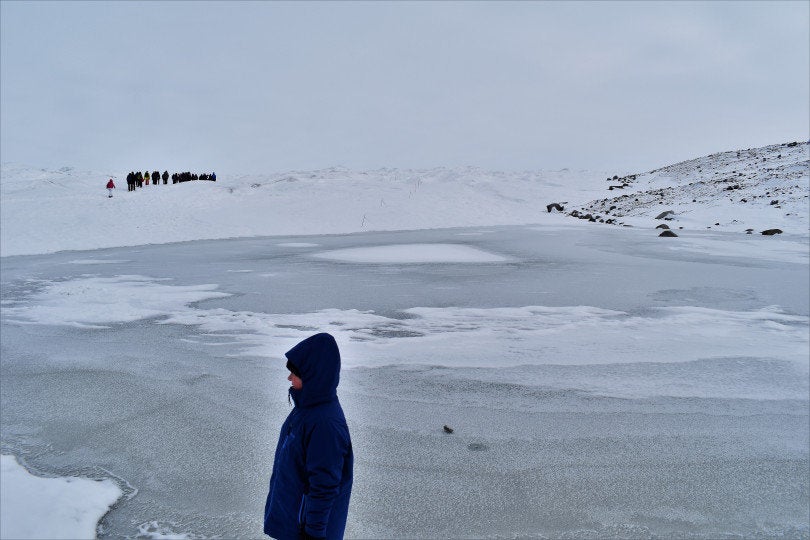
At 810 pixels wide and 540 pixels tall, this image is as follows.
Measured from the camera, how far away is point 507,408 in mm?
5465

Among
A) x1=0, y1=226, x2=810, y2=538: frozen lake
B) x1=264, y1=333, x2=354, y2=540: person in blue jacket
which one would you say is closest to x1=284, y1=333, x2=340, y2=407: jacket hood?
x1=264, y1=333, x2=354, y2=540: person in blue jacket

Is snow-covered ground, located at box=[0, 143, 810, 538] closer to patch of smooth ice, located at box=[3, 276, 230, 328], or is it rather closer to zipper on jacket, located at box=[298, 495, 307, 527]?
patch of smooth ice, located at box=[3, 276, 230, 328]

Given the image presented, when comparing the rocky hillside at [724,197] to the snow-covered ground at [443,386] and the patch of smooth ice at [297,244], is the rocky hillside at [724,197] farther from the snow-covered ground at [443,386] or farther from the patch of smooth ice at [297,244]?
the patch of smooth ice at [297,244]

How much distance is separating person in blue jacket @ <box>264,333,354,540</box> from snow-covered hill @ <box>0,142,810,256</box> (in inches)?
812

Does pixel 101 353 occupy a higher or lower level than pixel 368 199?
lower

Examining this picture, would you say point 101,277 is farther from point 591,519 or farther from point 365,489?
point 591,519

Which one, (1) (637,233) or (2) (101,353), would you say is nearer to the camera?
(2) (101,353)

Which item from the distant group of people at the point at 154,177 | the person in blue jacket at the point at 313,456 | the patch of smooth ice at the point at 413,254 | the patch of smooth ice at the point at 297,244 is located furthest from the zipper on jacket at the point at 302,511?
the distant group of people at the point at 154,177

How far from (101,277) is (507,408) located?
35.6 feet

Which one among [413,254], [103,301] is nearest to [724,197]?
[413,254]

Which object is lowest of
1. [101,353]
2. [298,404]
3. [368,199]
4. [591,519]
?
Answer: [591,519]

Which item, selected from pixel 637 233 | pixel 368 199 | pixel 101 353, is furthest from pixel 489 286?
pixel 368 199

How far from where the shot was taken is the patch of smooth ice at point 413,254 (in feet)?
51.0

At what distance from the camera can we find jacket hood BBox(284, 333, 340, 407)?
238 cm
